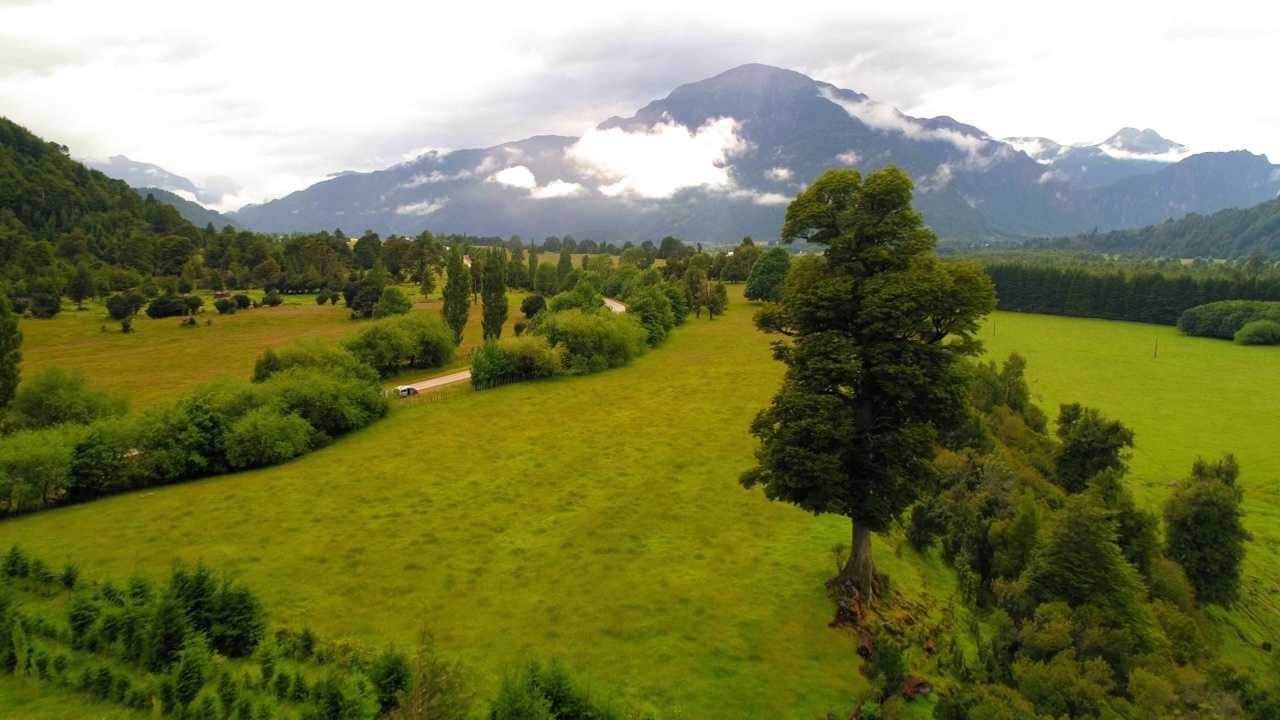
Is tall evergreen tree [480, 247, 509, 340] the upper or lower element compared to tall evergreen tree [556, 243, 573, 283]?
lower

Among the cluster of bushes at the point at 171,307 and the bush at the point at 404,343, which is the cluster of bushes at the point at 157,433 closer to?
the bush at the point at 404,343

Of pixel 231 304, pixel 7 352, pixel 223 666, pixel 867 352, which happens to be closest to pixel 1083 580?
pixel 867 352

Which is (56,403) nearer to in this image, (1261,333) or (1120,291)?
(1261,333)

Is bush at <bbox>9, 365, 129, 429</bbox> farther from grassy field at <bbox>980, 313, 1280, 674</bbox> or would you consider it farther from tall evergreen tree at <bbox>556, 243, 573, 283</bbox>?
tall evergreen tree at <bbox>556, 243, 573, 283</bbox>

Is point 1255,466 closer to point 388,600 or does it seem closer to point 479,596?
point 479,596

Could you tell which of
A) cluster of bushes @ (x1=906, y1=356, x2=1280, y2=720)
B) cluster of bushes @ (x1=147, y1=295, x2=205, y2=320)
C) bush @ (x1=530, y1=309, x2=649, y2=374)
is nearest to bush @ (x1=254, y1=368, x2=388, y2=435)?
bush @ (x1=530, y1=309, x2=649, y2=374)

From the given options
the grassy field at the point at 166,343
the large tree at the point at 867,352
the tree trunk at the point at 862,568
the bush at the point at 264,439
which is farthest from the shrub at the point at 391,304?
the tree trunk at the point at 862,568
